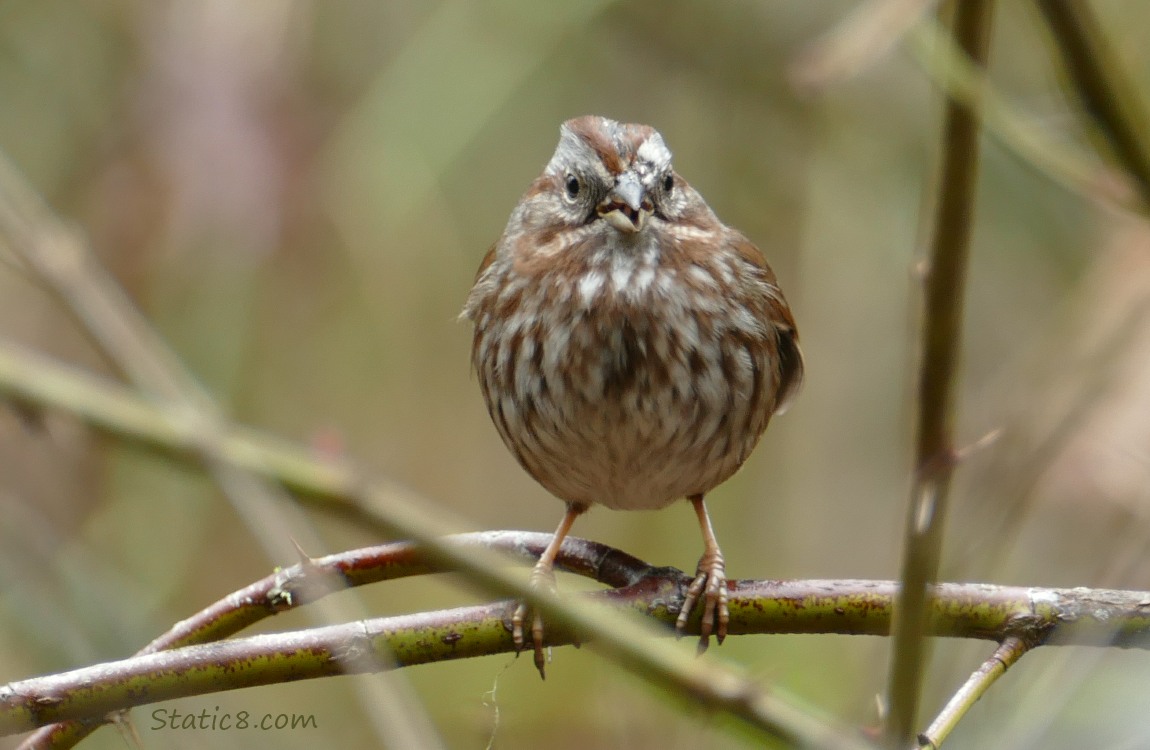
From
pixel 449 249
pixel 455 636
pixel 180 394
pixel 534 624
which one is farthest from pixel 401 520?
pixel 449 249

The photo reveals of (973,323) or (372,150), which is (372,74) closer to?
(372,150)

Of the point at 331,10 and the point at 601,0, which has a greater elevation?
the point at 331,10

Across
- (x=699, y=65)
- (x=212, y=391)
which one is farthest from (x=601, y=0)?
(x=212, y=391)

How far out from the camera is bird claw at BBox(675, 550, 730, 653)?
3.12 meters

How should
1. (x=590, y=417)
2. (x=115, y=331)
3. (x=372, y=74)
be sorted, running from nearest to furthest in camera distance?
(x=115, y=331), (x=590, y=417), (x=372, y=74)

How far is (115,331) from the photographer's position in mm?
1929

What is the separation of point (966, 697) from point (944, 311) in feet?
2.79

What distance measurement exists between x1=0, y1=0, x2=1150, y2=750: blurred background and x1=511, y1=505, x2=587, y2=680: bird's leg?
1.35ft

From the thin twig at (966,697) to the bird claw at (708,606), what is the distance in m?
0.72

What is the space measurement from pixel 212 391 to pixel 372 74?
179cm

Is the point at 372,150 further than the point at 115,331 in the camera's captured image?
Yes

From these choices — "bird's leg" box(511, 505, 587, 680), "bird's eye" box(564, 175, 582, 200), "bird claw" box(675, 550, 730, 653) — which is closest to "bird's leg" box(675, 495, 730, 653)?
"bird claw" box(675, 550, 730, 653)

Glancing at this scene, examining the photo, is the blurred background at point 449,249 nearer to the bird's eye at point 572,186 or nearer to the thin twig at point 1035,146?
the thin twig at point 1035,146

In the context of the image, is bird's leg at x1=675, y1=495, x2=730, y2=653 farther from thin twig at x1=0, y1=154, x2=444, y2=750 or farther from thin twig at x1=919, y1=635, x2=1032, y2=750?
thin twig at x1=0, y1=154, x2=444, y2=750
